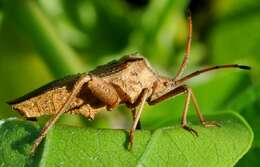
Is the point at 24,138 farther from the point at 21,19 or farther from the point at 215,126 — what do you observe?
the point at 21,19

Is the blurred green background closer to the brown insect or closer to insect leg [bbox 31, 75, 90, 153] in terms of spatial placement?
the brown insect

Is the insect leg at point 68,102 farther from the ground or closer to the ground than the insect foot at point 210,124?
farther from the ground

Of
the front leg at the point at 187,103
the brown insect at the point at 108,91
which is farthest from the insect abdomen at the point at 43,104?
the front leg at the point at 187,103

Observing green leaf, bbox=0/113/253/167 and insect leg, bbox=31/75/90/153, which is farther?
insect leg, bbox=31/75/90/153

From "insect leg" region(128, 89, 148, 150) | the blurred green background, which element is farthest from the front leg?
the blurred green background

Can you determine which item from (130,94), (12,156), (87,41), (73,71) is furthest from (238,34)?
(12,156)

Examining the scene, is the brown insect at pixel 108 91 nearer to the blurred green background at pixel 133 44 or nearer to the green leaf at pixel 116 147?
the green leaf at pixel 116 147

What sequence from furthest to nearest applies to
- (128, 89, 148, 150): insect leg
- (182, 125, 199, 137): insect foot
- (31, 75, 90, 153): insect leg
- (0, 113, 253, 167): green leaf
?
(182, 125, 199, 137): insect foot, (31, 75, 90, 153): insect leg, (128, 89, 148, 150): insect leg, (0, 113, 253, 167): green leaf
